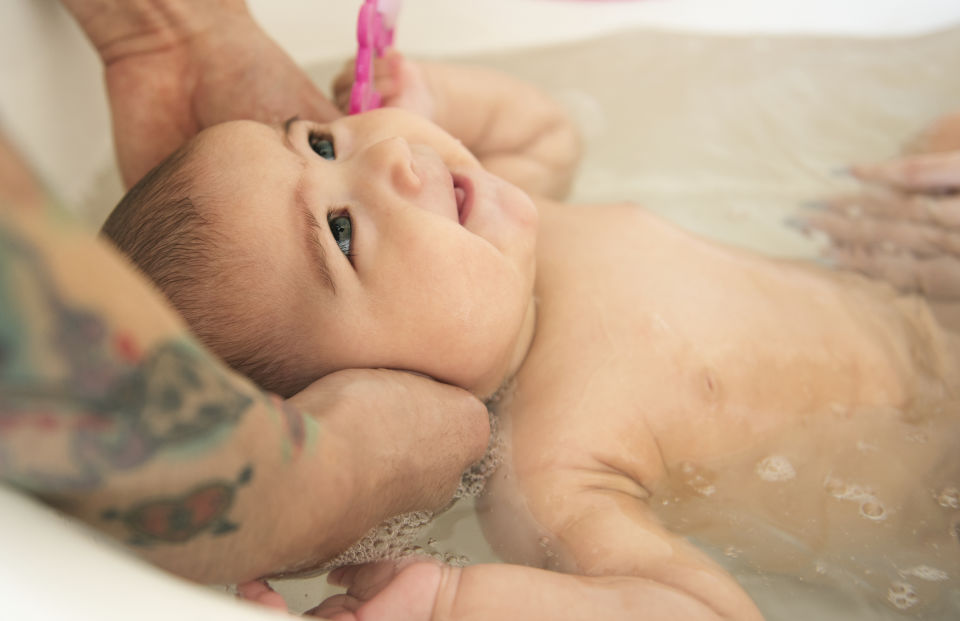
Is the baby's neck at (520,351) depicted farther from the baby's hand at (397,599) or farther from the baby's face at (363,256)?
the baby's hand at (397,599)

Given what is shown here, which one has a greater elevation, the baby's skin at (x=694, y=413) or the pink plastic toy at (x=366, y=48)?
the pink plastic toy at (x=366, y=48)

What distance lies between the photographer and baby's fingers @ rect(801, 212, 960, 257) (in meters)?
1.23

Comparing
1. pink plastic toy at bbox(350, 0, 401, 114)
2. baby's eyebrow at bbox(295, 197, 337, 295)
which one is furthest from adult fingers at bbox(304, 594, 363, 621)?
pink plastic toy at bbox(350, 0, 401, 114)

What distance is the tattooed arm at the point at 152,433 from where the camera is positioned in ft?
1.25

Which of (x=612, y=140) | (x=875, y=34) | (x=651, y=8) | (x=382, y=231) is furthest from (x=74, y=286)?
(x=875, y=34)

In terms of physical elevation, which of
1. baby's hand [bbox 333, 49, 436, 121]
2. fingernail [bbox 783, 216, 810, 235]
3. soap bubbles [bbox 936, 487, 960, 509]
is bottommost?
soap bubbles [bbox 936, 487, 960, 509]

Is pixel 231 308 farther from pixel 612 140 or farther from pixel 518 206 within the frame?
pixel 612 140

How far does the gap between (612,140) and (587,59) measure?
264 millimetres

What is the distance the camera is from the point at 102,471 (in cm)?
43

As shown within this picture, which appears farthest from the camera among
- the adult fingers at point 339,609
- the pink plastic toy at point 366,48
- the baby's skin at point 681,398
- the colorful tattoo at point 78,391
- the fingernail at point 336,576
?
the pink plastic toy at point 366,48

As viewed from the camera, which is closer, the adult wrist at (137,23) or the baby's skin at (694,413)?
the baby's skin at (694,413)

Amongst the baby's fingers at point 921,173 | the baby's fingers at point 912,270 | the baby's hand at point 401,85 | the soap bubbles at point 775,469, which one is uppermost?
the baby's hand at point 401,85

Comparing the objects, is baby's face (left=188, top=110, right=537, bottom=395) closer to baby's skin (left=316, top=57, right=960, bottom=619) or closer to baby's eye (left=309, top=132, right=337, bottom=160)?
baby's eye (left=309, top=132, right=337, bottom=160)

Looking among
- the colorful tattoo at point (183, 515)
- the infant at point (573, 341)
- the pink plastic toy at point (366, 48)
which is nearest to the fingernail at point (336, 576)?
the infant at point (573, 341)
